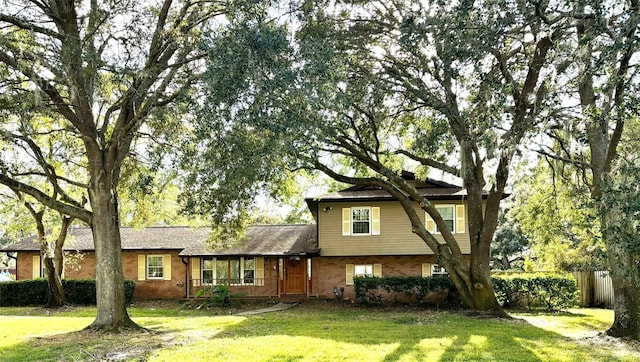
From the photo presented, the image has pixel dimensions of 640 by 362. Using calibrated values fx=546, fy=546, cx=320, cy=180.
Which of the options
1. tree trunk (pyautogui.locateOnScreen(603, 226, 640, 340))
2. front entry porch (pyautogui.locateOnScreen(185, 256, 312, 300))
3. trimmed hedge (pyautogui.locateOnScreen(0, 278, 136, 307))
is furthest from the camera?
front entry porch (pyautogui.locateOnScreen(185, 256, 312, 300))

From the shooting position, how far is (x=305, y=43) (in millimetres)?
10344

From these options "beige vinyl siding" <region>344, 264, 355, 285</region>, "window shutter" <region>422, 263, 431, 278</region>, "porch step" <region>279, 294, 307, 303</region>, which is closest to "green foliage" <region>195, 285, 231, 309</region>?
"porch step" <region>279, 294, 307, 303</region>

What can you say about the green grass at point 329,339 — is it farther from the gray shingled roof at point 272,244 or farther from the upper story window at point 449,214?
the gray shingled roof at point 272,244

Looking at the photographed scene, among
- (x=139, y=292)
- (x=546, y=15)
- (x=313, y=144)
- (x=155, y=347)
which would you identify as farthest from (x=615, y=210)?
(x=139, y=292)

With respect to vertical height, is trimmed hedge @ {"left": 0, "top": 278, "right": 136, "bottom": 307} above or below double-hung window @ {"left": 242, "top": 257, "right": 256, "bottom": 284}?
below

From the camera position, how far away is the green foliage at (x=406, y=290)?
20281 millimetres

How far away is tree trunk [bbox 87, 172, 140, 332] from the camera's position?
13648mm

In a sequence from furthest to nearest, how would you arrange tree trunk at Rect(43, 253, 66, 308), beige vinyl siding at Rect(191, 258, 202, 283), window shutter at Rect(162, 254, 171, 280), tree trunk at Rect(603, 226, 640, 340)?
window shutter at Rect(162, 254, 171, 280) → beige vinyl siding at Rect(191, 258, 202, 283) → tree trunk at Rect(43, 253, 66, 308) → tree trunk at Rect(603, 226, 640, 340)

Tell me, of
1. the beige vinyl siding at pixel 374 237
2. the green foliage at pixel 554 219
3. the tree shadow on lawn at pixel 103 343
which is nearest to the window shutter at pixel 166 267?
the beige vinyl siding at pixel 374 237

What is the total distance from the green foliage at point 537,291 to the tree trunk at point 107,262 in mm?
12833

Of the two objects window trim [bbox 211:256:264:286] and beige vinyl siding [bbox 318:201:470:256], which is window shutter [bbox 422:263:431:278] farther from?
window trim [bbox 211:256:264:286]

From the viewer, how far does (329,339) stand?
11914mm

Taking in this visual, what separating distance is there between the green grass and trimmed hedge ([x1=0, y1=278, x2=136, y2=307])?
6.04m

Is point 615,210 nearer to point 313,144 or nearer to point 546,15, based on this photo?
point 546,15
